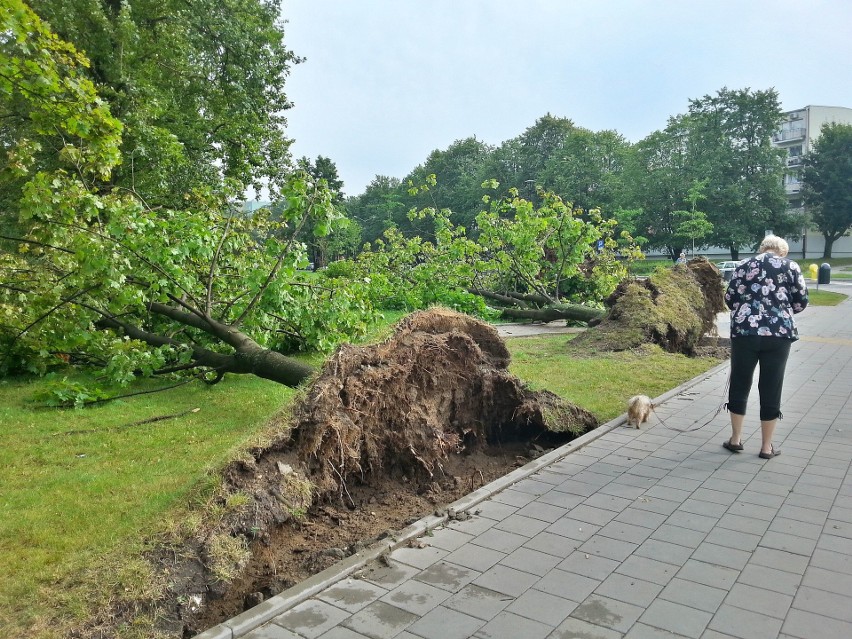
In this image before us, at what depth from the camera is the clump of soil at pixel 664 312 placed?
1154 centimetres

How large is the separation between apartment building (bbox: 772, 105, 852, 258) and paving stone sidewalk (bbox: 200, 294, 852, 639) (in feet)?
202

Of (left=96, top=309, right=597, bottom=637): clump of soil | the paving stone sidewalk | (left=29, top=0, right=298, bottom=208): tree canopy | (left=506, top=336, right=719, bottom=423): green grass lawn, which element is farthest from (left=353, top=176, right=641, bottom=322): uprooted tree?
the paving stone sidewalk

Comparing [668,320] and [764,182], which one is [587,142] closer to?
[764,182]

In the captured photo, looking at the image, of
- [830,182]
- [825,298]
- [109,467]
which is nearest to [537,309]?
[109,467]

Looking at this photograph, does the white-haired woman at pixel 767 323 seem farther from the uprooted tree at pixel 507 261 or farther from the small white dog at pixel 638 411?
the uprooted tree at pixel 507 261

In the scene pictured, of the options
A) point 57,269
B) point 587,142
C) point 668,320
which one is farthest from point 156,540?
point 587,142

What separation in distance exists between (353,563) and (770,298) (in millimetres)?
4249

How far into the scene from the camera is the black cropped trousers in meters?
5.56

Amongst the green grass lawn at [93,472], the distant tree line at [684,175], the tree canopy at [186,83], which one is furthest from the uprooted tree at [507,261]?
the distant tree line at [684,175]

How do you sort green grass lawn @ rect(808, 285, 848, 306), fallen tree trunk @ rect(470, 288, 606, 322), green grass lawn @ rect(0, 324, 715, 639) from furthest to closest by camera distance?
green grass lawn @ rect(808, 285, 848, 306)
fallen tree trunk @ rect(470, 288, 606, 322)
green grass lawn @ rect(0, 324, 715, 639)

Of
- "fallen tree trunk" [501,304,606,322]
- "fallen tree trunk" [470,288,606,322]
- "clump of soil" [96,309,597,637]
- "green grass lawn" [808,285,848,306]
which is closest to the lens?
"clump of soil" [96,309,597,637]

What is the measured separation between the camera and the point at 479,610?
3.24 meters

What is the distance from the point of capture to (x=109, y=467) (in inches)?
213

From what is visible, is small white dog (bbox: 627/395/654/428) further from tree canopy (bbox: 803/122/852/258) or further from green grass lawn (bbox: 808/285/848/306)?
tree canopy (bbox: 803/122/852/258)
